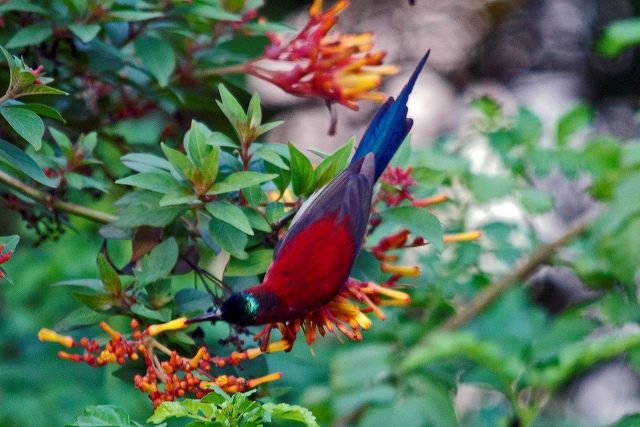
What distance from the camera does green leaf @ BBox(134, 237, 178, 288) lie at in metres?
1.14

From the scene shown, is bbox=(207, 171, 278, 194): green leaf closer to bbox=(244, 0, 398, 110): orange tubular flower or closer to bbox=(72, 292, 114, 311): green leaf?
bbox=(72, 292, 114, 311): green leaf

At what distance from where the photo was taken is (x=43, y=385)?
2338 millimetres

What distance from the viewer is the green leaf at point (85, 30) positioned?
4.26 feet

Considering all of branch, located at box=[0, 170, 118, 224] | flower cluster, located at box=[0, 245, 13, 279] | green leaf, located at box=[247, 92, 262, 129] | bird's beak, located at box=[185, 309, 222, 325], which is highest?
green leaf, located at box=[247, 92, 262, 129]

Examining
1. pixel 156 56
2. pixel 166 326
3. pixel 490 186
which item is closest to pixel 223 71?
pixel 156 56

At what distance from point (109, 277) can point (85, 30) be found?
46cm

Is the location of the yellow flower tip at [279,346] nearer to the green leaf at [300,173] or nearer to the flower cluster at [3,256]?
the green leaf at [300,173]

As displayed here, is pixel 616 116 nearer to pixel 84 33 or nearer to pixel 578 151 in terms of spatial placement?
pixel 578 151

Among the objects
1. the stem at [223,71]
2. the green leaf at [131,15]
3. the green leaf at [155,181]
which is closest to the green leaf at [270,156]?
the green leaf at [155,181]

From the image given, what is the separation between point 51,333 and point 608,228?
143 centimetres

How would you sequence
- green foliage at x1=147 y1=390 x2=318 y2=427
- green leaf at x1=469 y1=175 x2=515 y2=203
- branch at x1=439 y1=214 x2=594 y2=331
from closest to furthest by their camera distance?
1. green foliage at x1=147 y1=390 x2=318 y2=427
2. green leaf at x1=469 y1=175 x2=515 y2=203
3. branch at x1=439 y1=214 x2=594 y2=331

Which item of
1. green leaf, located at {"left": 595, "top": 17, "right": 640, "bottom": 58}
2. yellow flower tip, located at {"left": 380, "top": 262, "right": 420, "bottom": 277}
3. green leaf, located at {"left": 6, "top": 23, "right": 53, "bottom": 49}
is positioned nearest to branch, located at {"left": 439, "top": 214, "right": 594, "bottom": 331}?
green leaf, located at {"left": 595, "top": 17, "right": 640, "bottom": 58}

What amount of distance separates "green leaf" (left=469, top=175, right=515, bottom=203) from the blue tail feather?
70cm

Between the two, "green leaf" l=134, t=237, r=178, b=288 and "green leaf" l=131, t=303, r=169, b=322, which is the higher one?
"green leaf" l=134, t=237, r=178, b=288
